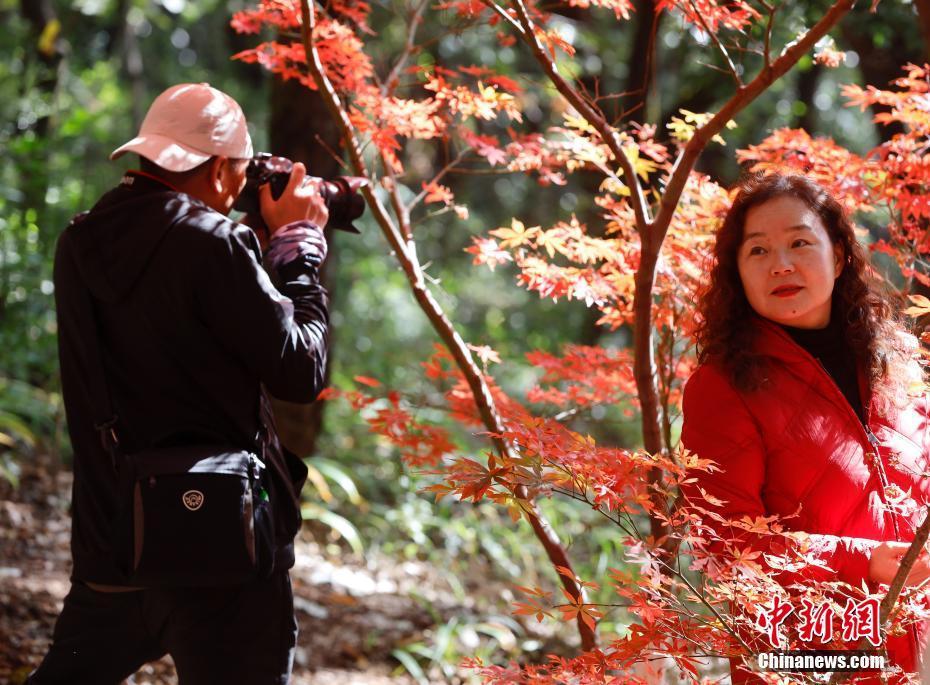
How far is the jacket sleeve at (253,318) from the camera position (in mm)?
1762

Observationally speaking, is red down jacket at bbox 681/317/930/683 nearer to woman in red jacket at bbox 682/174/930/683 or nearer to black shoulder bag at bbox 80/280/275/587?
woman in red jacket at bbox 682/174/930/683

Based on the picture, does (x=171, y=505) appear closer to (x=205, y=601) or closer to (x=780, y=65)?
(x=205, y=601)

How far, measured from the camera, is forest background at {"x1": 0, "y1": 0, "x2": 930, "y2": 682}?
4.18 meters

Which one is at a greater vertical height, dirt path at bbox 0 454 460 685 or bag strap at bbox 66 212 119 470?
bag strap at bbox 66 212 119 470

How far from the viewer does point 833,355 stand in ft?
6.85

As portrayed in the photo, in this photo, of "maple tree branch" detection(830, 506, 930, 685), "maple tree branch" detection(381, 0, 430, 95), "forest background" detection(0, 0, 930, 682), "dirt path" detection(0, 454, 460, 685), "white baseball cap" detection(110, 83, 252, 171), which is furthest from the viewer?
"forest background" detection(0, 0, 930, 682)

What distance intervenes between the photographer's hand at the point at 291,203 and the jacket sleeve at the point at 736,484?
2.98 feet

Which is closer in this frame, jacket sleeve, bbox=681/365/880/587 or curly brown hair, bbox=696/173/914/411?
jacket sleeve, bbox=681/365/880/587

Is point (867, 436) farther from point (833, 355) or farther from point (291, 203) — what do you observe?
point (291, 203)

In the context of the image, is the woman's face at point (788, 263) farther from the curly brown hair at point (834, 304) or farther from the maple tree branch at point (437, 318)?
the maple tree branch at point (437, 318)

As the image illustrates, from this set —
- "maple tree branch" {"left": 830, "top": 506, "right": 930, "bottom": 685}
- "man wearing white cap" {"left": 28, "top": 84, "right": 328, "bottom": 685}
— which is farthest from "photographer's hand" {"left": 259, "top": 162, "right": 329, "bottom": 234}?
"maple tree branch" {"left": 830, "top": 506, "right": 930, "bottom": 685}

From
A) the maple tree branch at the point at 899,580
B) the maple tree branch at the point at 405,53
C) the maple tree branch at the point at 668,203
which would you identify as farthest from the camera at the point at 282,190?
the maple tree branch at the point at 899,580

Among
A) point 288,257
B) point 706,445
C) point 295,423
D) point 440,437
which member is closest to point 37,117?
→ point 295,423

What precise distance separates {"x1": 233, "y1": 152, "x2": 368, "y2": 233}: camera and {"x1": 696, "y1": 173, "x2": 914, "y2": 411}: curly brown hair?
85cm
